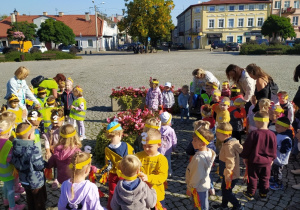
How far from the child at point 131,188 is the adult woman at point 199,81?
15.9 ft

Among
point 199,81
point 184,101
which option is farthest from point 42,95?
point 199,81

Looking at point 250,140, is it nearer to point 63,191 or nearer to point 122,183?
point 122,183

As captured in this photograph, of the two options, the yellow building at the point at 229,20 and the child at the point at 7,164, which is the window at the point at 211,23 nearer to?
the yellow building at the point at 229,20

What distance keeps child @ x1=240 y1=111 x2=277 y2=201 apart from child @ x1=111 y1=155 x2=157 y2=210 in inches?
77.0

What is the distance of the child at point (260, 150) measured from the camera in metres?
3.96

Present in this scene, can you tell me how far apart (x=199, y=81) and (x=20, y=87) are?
4707 mm

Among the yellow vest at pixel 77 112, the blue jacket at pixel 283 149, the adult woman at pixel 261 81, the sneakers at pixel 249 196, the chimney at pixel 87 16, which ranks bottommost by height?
the sneakers at pixel 249 196

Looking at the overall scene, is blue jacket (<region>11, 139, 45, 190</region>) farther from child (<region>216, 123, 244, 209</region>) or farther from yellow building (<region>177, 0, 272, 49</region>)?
yellow building (<region>177, 0, 272, 49</region>)

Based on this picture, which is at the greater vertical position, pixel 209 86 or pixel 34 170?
pixel 209 86

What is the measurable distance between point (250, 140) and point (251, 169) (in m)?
0.51

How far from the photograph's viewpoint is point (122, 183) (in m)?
2.83

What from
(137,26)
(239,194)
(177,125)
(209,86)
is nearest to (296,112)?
(209,86)

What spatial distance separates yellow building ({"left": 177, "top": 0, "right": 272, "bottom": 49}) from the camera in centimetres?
5805

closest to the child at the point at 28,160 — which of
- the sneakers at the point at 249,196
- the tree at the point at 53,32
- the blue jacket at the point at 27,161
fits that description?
the blue jacket at the point at 27,161
